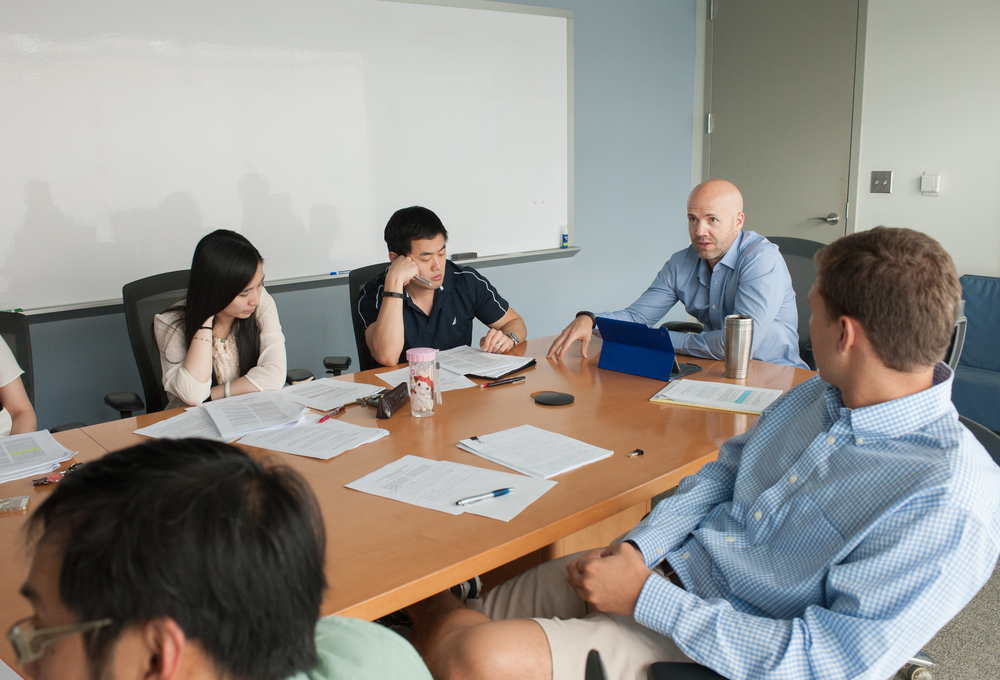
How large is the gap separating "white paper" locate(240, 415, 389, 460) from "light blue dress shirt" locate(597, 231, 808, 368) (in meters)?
1.09

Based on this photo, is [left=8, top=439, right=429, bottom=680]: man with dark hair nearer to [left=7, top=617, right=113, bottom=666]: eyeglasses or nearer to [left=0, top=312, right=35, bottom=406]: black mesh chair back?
[left=7, top=617, right=113, bottom=666]: eyeglasses

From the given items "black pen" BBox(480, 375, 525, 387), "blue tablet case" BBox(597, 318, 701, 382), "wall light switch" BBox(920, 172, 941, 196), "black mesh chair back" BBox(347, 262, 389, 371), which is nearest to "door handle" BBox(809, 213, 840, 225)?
"wall light switch" BBox(920, 172, 941, 196)

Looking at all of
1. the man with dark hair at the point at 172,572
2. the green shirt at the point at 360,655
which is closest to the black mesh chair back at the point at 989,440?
the green shirt at the point at 360,655

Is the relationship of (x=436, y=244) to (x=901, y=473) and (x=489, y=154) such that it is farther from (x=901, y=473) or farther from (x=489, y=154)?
(x=901, y=473)

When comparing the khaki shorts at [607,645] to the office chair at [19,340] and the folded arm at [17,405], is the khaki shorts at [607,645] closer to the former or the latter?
the folded arm at [17,405]

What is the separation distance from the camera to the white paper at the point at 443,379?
2068mm

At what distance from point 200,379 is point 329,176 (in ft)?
4.86

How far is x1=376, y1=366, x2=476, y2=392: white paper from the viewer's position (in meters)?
2.07

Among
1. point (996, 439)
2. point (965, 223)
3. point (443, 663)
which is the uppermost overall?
point (965, 223)

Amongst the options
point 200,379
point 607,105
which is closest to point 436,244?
point 200,379

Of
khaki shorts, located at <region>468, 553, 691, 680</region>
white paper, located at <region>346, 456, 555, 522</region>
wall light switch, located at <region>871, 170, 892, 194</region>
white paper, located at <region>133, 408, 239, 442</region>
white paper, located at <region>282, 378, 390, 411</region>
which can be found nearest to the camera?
khaki shorts, located at <region>468, 553, 691, 680</region>

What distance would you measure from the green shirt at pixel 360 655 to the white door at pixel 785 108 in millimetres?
4174

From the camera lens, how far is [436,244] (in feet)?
8.32

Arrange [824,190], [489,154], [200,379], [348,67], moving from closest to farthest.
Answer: [200,379], [348,67], [489,154], [824,190]
